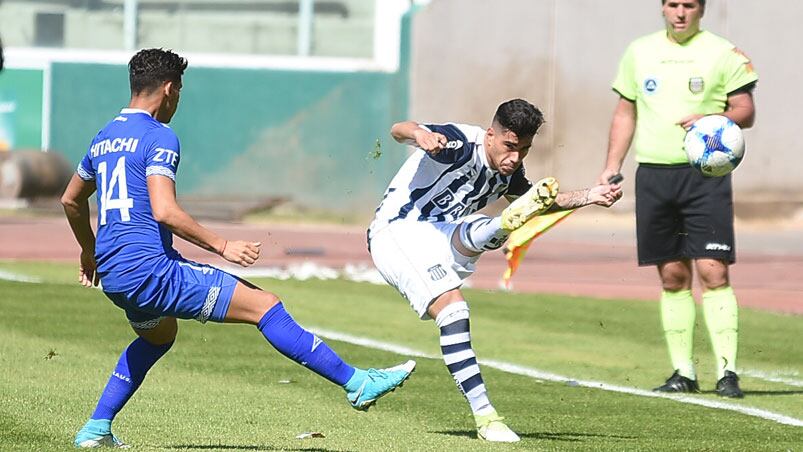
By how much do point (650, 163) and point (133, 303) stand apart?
4.05 meters

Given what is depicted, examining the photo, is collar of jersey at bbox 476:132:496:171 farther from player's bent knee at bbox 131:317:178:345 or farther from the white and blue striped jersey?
player's bent knee at bbox 131:317:178:345

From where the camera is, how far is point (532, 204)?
681cm

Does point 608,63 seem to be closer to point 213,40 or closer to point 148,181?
point 213,40

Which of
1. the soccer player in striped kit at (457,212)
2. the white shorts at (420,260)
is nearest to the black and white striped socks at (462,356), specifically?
the soccer player in striped kit at (457,212)

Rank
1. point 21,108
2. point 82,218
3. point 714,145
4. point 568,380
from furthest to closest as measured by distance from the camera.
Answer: point 21,108 → point 568,380 → point 714,145 → point 82,218

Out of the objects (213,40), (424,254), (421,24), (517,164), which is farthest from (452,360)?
(213,40)

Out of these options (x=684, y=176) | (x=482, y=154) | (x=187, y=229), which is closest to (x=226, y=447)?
(x=187, y=229)

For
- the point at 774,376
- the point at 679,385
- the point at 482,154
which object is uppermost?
the point at 482,154

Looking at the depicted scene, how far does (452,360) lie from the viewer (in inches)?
277

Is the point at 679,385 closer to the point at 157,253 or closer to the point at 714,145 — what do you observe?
the point at 714,145

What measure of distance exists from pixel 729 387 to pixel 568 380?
1.11 m

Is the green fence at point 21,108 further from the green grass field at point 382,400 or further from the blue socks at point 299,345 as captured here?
the blue socks at point 299,345

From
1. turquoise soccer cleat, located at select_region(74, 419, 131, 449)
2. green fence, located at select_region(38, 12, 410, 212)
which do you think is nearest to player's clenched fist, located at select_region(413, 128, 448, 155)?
turquoise soccer cleat, located at select_region(74, 419, 131, 449)

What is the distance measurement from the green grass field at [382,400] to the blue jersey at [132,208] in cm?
81
